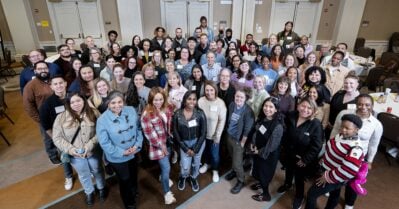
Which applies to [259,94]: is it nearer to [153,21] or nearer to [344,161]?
[344,161]

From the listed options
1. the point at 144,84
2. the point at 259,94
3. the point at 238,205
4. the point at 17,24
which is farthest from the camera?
the point at 17,24

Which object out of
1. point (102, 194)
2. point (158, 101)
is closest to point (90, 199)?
point (102, 194)

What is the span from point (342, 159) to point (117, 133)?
2.19 meters

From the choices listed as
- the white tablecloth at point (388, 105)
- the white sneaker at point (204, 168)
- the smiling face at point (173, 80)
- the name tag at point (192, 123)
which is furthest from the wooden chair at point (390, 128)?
the smiling face at point (173, 80)

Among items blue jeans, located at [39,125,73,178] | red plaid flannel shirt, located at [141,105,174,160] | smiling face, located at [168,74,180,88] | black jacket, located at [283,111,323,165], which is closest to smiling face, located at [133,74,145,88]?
smiling face, located at [168,74,180,88]

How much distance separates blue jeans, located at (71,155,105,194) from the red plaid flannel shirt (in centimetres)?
70

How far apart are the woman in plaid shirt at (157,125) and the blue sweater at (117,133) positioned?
5.2 inches

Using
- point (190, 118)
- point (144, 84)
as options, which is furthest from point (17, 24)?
point (190, 118)

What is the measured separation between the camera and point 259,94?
9.99ft

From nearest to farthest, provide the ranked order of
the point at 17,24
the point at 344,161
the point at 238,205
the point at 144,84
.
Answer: the point at 344,161
the point at 238,205
the point at 144,84
the point at 17,24

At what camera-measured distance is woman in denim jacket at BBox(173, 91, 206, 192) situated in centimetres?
264

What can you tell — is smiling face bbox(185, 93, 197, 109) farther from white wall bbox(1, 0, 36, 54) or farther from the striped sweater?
white wall bbox(1, 0, 36, 54)

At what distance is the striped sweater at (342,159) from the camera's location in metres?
2.02

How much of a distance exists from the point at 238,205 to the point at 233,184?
368mm
